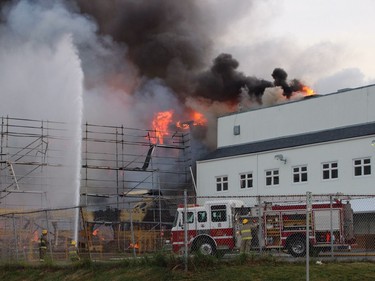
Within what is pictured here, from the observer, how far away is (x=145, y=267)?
19469 mm

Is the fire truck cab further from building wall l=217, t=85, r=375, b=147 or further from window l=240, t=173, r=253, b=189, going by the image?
window l=240, t=173, r=253, b=189

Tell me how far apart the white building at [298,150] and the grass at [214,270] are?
917 inches

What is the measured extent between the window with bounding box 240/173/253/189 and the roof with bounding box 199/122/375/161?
1.67 m

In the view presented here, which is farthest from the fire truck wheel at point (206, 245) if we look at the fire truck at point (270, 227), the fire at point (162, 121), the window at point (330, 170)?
the fire at point (162, 121)

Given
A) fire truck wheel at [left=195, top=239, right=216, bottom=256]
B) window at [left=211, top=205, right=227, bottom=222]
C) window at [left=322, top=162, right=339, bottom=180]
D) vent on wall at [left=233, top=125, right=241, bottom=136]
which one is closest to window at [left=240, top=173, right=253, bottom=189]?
vent on wall at [left=233, top=125, right=241, bottom=136]

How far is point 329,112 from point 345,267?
29392 millimetres

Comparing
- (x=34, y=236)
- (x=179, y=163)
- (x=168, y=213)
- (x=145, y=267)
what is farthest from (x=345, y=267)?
(x=179, y=163)

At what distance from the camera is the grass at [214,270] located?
1789 cm

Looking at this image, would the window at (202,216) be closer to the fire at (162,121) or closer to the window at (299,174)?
the window at (299,174)

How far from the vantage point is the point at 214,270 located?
1861cm

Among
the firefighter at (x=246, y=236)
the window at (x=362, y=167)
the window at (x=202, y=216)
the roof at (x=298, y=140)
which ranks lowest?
the firefighter at (x=246, y=236)

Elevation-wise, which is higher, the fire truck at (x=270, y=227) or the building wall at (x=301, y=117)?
the building wall at (x=301, y=117)

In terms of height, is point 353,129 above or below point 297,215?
above

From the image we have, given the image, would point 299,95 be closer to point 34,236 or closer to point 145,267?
point 34,236
